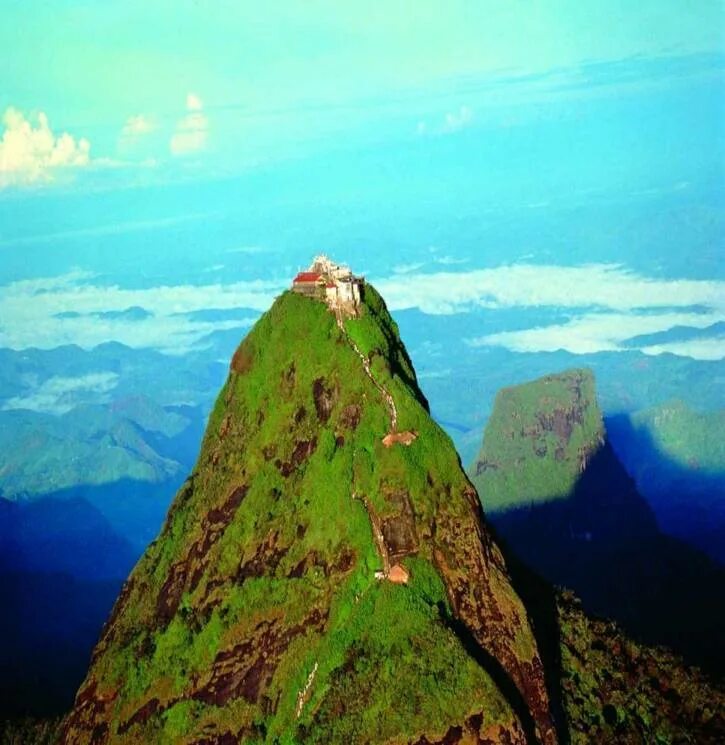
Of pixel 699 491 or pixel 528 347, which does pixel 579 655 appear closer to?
pixel 699 491

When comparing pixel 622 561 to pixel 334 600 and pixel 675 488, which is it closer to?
pixel 675 488

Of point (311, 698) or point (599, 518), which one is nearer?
point (311, 698)

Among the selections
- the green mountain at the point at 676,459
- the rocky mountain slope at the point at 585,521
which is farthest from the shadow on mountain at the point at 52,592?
the green mountain at the point at 676,459

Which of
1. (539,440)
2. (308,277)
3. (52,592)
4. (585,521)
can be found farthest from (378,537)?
(539,440)

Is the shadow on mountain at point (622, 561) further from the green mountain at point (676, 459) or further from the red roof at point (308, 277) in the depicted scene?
the red roof at point (308, 277)

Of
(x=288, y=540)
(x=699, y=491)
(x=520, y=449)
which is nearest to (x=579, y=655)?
(x=288, y=540)

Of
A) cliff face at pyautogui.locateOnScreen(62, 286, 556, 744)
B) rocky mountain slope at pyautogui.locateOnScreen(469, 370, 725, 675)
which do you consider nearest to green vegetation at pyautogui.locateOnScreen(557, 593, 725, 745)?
cliff face at pyautogui.locateOnScreen(62, 286, 556, 744)

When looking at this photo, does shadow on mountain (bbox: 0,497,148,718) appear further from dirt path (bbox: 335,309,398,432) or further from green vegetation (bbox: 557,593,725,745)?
dirt path (bbox: 335,309,398,432)
